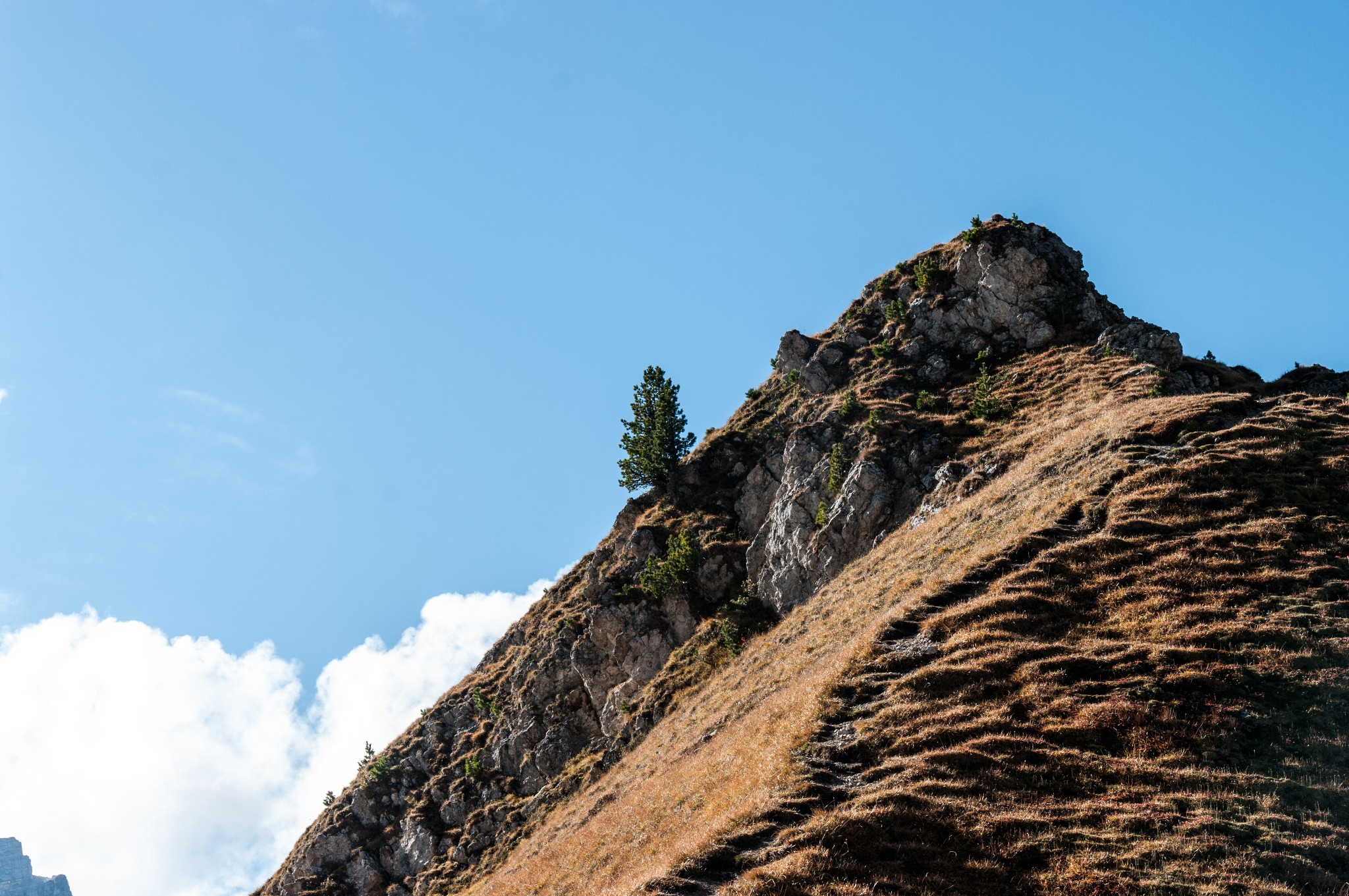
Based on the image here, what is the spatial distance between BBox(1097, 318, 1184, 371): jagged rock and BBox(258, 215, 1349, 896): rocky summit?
20cm

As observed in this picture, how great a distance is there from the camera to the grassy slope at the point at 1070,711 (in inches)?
800

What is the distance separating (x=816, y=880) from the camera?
19.9 m

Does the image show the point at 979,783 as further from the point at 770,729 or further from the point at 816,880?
the point at 770,729

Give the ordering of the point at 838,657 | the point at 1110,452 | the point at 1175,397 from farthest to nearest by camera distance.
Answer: the point at 1175,397 → the point at 1110,452 → the point at 838,657

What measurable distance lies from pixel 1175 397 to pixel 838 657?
25.4 meters

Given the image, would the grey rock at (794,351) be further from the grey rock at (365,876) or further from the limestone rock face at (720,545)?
the grey rock at (365,876)

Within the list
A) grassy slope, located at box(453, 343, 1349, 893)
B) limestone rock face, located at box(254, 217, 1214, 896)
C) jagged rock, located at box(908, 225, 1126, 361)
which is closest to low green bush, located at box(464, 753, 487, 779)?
limestone rock face, located at box(254, 217, 1214, 896)

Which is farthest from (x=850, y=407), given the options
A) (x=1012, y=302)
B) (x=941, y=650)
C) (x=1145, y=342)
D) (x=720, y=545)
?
(x=941, y=650)

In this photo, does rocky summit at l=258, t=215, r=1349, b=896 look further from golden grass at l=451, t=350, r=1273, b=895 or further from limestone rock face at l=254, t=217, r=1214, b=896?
limestone rock face at l=254, t=217, r=1214, b=896

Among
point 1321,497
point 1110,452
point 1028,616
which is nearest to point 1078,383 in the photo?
point 1110,452

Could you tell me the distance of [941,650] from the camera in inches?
1170

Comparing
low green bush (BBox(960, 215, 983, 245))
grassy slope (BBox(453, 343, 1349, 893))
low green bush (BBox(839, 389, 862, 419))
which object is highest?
low green bush (BBox(960, 215, 983, 245))

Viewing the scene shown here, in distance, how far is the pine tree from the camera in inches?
2872

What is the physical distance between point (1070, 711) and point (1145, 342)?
37808 millimetres
